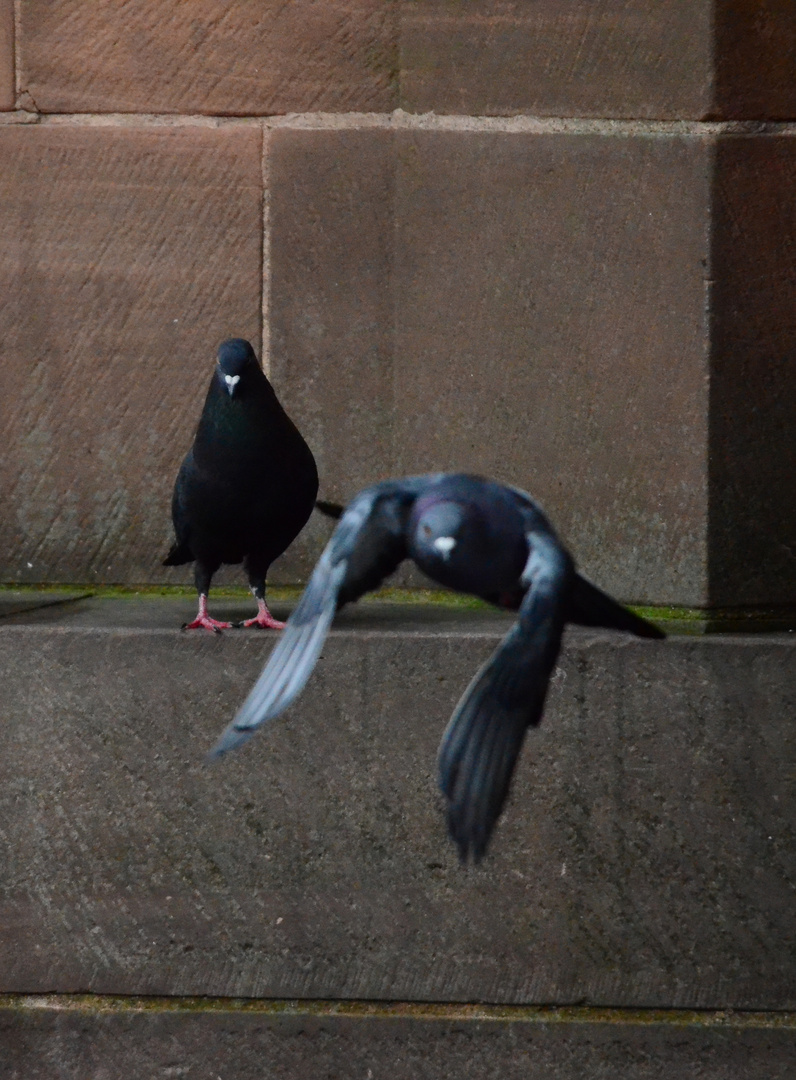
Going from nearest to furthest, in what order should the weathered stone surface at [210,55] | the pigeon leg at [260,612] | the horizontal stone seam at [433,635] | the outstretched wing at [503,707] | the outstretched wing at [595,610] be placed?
the outstretched wing at [503,707] < the outstretched wing at [595,610] < the horizontal stone seam at [433,635] < the pigeon leg at [260,612] < the weathered stone surface at [210,55]

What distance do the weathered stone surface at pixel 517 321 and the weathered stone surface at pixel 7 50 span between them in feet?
2.58

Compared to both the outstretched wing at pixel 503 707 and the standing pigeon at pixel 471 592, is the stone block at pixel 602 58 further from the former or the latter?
the outstretched wing at pixel 503 707

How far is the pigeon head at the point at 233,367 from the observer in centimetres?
350

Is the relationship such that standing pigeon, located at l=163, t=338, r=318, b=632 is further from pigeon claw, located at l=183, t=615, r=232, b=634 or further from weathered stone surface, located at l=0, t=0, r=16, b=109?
weathered stone surface, located at l=0, t=0, r=16, b=109

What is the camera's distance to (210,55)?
14.0 feet

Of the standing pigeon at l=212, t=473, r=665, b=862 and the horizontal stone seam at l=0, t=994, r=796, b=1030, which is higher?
the standing pigeon at l=212, t=473, r=665, b=862

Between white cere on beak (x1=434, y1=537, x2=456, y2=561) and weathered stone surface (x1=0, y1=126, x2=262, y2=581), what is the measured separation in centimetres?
245

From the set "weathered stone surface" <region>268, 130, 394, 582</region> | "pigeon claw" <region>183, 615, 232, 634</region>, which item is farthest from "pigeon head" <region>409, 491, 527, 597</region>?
"weathered stone surface" <region>268, 130, 394, 582</region>

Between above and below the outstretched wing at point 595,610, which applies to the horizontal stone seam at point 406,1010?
below

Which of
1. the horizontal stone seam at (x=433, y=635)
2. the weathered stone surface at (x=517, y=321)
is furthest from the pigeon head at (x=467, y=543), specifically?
the weathered stone surface at (x=517, y=321)

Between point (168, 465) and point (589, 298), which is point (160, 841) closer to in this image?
point (168, 465)

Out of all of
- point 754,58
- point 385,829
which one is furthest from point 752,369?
point 385,829

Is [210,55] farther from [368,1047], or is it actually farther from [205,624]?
[368,1047]

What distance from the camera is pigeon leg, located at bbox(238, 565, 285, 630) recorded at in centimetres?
371
